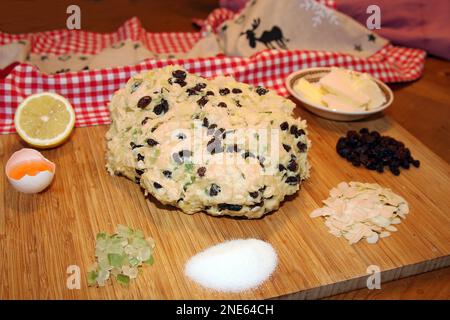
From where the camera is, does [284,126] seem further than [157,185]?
Yes

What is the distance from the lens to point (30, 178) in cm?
187

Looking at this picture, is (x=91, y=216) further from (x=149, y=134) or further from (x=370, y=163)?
(x=370, y=163)

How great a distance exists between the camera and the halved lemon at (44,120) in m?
2.12

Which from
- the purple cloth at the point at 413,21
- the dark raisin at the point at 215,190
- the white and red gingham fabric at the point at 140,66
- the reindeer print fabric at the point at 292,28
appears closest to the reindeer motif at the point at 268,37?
the reindeer print fabric at the point at 292,28

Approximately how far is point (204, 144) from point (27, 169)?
0.74m

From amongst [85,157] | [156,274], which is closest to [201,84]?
[85,157]

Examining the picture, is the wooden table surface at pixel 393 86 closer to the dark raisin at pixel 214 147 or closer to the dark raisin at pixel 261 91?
the dark raisin at pixel 214 147

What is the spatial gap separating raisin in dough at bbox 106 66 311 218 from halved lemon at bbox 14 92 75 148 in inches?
9.3

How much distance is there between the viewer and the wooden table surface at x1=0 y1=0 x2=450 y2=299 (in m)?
1.77

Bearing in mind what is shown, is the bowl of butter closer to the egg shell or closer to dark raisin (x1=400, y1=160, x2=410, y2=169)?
dark raisin (x1=400, y1=160, x2=410, y2=169)

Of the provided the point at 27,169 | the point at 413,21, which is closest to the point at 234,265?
the point at 27,169

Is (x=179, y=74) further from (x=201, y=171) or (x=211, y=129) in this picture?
(x=201, y=171)

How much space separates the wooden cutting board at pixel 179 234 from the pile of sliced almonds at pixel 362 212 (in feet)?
0.12

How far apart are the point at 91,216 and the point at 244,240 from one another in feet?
2.05
